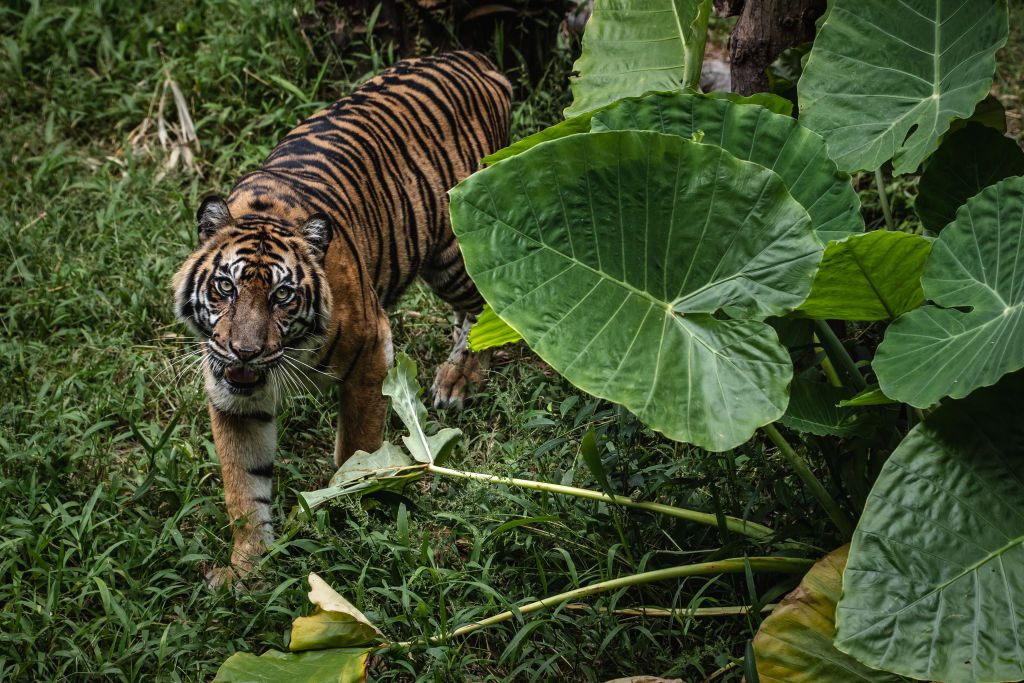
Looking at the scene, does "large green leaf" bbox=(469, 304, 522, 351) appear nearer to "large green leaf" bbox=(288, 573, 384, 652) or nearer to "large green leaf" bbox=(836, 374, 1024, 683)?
"large green leaf" bbox=(288, 573, 384, 652)

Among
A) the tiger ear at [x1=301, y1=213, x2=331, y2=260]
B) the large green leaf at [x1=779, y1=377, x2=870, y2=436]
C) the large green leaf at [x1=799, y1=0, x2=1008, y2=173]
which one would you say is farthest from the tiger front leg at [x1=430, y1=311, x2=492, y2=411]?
the large green leaf at [x1=799, y1=0, x2=1008, y2=173]

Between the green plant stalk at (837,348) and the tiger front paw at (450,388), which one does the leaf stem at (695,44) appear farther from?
the tiger front paw at (450,388)

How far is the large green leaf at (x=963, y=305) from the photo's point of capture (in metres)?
2.38

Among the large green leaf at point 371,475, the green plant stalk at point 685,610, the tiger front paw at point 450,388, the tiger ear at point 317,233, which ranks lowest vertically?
the tiger front paw at point 450,388

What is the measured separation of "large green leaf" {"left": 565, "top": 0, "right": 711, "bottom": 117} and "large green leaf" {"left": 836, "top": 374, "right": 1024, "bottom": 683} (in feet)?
4.67

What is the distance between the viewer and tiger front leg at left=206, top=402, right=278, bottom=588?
3.71 meters

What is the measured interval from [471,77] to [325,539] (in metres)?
2.31

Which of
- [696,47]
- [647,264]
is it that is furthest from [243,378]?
[696,47]

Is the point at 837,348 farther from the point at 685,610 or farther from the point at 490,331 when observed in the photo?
the point at 490,331

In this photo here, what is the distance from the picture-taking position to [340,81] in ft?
19.3

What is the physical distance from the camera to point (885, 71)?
3.04 m

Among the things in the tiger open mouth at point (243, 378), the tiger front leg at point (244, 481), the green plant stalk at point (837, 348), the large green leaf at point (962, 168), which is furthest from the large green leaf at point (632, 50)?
the tiger front leg at point (244, 481)

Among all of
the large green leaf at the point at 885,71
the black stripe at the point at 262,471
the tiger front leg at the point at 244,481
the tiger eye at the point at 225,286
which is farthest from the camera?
the black stripe at the point at 262,471

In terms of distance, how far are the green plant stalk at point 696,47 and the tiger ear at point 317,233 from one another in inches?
55.1
